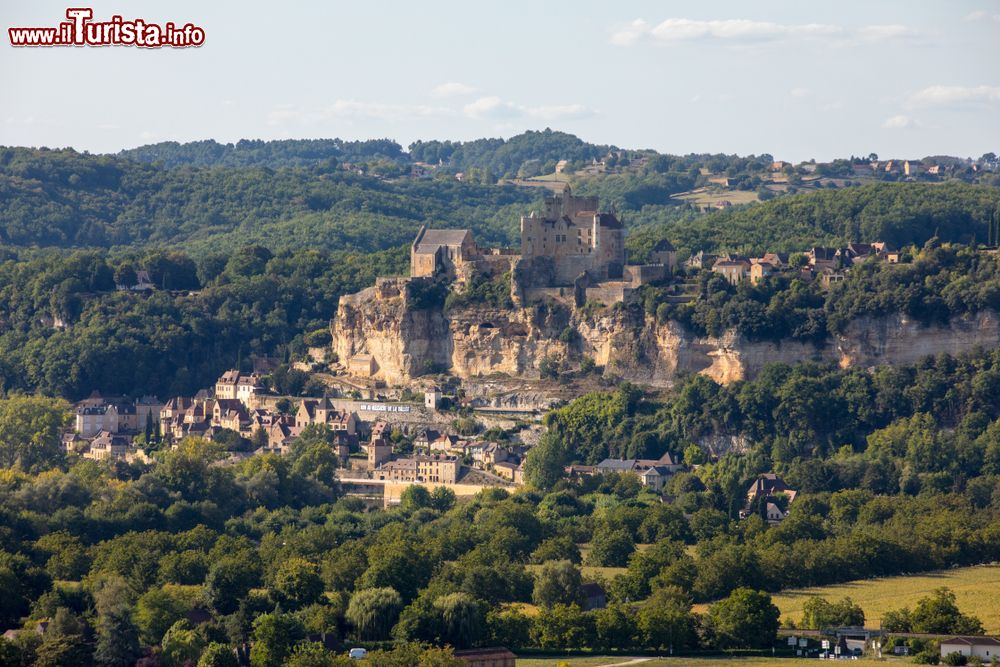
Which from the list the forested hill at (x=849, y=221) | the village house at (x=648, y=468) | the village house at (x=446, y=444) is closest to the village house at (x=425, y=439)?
the village house at (x=446, y=444)

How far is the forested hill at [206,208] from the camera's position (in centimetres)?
11894

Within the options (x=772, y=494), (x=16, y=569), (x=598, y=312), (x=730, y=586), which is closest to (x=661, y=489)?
(x=772, y=494)

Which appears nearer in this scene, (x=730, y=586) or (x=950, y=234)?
(x=730, y=586)

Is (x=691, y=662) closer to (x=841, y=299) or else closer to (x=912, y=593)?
(x=912, y=593)

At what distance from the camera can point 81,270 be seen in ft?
313

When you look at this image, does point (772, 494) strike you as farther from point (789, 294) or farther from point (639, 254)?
point (639, 254)

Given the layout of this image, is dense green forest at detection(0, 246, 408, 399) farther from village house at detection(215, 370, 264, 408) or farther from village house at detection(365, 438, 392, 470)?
village house at detection(365, 438, 392, 470)

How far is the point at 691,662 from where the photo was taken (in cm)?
5278

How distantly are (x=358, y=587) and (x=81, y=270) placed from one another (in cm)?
4211

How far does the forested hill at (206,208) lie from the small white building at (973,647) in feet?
216

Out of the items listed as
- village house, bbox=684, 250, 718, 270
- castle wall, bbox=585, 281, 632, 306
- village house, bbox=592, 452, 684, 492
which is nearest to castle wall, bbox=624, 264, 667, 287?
castle wall, bbox=585, 281, 632, 306

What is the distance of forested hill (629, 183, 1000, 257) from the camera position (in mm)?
95500

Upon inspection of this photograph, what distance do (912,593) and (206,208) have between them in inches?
2929

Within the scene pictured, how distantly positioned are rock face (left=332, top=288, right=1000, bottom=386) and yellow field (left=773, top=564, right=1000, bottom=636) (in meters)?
14.8
